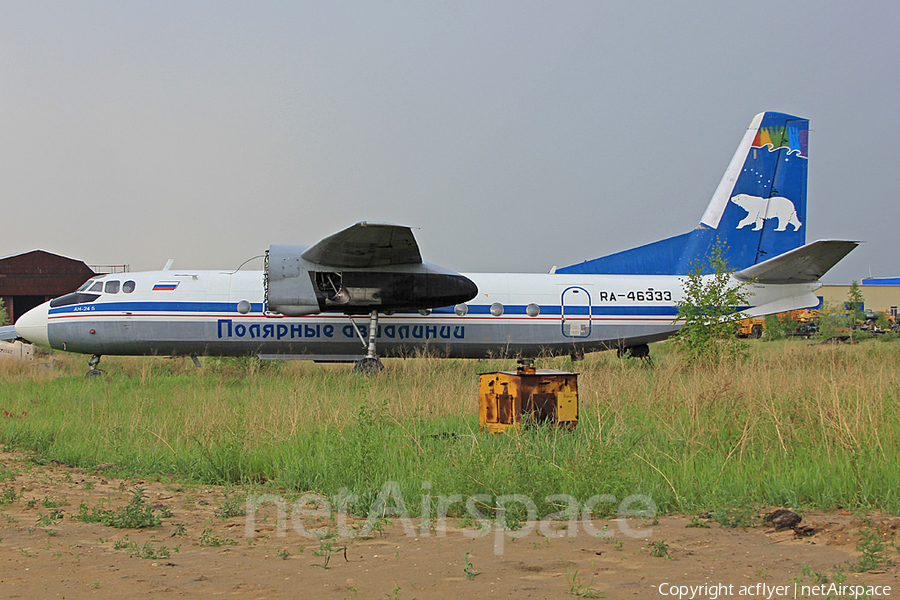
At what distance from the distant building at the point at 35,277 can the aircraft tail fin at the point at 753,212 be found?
41.8m

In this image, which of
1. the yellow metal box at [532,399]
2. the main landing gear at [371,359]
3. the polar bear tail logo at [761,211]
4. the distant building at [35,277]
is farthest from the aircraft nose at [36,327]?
the distant building at [35,277]

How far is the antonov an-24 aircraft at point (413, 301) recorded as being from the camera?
47.5 feet

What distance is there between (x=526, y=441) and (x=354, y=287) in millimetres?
8600

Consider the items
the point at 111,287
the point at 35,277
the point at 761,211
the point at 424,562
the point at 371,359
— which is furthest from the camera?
the point at 35,277

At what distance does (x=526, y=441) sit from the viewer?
6.45m

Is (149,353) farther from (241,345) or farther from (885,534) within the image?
(885,534)

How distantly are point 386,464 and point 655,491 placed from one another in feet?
7.69

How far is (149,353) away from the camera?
15.4 metres

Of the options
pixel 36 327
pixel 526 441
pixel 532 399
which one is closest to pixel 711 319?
pixel 532 399

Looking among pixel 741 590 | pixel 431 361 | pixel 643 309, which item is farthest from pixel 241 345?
pixel 741 590

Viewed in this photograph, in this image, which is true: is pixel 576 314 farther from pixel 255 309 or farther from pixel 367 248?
pixel 255 309

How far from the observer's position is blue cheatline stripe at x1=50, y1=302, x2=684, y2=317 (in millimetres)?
15188

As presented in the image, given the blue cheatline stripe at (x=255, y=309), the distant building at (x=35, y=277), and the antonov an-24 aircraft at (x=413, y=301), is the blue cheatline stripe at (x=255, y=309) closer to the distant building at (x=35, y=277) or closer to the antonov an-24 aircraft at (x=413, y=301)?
the antonov an-24 aircraft at (x=413, y=301)

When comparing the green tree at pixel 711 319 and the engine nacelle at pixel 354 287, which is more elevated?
the engine nacelle at pixel 354 287
